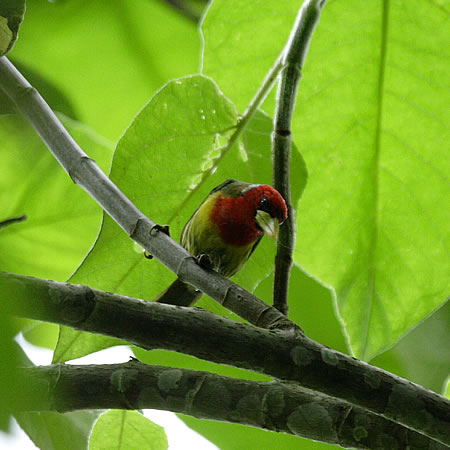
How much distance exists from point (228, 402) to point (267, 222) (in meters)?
0.78

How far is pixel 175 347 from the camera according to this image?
686 millimetres

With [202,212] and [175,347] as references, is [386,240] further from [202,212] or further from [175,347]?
[175,347]

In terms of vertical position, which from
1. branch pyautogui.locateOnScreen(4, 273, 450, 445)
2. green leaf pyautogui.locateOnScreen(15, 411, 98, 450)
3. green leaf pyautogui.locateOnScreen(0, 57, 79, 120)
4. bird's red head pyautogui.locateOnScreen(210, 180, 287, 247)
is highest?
branch pyautogui.locateOnScreen(4, 273, 450, 445)

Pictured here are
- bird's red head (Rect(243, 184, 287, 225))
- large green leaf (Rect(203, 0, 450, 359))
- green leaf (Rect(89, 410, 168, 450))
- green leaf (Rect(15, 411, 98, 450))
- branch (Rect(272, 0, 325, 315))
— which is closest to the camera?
branch (Rect(272, 0, 325, 315))

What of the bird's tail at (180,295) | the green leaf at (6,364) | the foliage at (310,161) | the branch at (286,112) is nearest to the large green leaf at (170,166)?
the foliage at (310,161)

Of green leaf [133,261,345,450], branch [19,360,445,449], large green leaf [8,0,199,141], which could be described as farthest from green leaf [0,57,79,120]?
branch [19,360,445,449]

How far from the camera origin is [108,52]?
161 cm

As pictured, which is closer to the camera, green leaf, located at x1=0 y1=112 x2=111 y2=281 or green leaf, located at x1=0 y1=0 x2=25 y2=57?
green leaf, located at x1=0 y1=0 x2=25 y2=57

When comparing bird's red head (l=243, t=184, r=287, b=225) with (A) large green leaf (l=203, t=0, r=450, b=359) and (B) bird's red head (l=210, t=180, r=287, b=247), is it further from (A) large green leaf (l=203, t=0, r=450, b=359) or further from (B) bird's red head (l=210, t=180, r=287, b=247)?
(A) large green leaf (l=203, t=0, r=450, b=359)

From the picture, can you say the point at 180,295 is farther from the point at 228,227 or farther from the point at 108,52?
the point at 108,52

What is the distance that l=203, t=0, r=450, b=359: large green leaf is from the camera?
4.25 feet

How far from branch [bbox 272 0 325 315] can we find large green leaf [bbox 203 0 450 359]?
29 centimetres

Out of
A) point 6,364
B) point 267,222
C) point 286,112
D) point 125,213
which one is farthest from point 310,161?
point 6,364

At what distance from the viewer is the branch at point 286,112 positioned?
3.16ft
